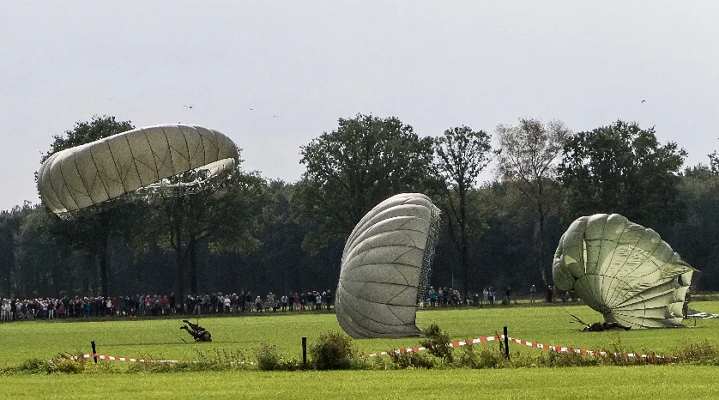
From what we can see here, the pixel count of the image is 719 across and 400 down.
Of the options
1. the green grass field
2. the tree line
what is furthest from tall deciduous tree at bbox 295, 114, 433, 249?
the green grass field

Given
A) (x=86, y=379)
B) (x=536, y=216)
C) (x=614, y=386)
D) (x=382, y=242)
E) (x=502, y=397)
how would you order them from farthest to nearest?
(x=536, y=216), (x=382, y=242), (x=86, y=379), (x=614, y=386), (x=502, y=397)

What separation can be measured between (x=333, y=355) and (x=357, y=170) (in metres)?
73.3

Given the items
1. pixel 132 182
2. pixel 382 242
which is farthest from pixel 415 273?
pixel 132 182

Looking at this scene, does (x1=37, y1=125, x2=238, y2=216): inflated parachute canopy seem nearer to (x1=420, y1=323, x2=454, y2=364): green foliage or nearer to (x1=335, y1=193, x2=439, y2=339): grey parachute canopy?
→ (x1=335, y1=193, x2=439, y2=339): grey parachute canopy

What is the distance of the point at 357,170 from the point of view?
4031 inches

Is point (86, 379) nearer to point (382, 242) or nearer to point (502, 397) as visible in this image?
point (502, 397)

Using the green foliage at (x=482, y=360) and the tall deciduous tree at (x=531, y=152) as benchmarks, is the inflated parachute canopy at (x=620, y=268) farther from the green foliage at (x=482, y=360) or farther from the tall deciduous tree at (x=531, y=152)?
the tall deciduous tree at (x=531, y=152)

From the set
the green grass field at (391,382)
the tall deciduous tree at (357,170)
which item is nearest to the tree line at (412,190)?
the tall deciduous tree at (357,170)

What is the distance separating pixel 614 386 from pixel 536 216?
10451cm

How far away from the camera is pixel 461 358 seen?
2903 centimetres

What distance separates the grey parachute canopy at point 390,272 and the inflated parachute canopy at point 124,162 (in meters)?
6.15

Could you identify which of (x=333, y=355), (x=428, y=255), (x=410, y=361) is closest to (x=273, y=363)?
(x=333, y=355)

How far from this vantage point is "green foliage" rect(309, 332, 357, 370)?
29.2m

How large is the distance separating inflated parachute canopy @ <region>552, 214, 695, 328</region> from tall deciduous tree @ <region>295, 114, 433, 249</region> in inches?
2136
